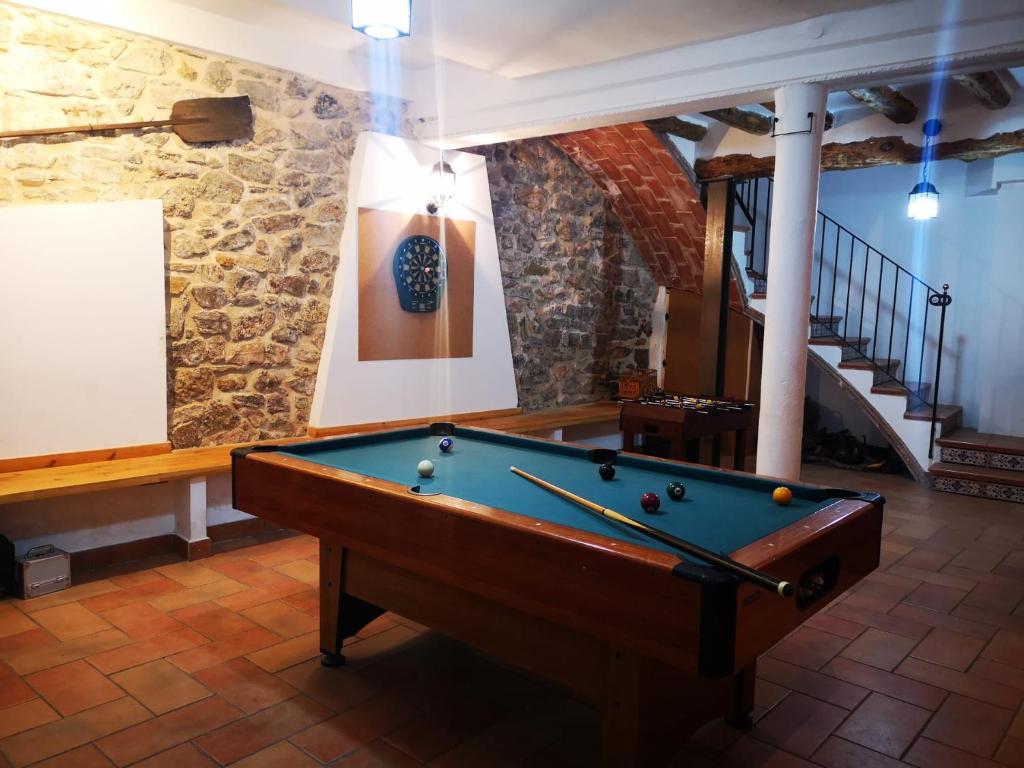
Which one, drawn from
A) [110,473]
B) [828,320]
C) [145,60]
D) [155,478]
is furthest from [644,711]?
[828,320]

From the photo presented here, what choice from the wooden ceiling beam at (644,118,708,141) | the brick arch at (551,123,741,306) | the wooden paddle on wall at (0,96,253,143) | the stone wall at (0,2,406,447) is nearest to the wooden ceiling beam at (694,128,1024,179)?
the wooden ceiling beam at (644,118,708,141)

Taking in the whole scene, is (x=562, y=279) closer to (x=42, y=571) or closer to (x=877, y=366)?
(x=877, y=366)

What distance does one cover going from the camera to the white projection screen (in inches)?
145

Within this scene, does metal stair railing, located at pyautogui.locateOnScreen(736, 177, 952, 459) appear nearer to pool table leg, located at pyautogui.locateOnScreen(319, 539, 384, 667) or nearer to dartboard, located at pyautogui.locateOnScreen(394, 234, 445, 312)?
dartboard, located at pyautogui.locateOnScreen(394, 234, 445, 312)

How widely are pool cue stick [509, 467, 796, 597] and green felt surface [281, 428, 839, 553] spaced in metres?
0.03

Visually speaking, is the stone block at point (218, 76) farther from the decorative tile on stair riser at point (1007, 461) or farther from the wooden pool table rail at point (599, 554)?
the decorative tile on stair riser at point (1007, 461)

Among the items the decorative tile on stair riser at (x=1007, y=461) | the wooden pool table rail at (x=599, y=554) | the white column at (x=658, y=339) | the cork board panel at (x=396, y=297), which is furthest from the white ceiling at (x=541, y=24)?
the decorative tile on stair riser at (x=1007, y=461)

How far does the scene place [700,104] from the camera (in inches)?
169

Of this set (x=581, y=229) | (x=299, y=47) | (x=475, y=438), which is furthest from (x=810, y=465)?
(x=299, y=47)

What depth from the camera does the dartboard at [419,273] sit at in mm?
5266

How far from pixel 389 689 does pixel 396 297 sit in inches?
122

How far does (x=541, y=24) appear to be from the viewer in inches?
159

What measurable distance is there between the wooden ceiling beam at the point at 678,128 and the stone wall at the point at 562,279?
0.89 meters

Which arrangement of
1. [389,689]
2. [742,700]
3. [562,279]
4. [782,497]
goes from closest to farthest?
1. [782,497]
2. [742,700]
3. [389,689]
4. [562,279]
